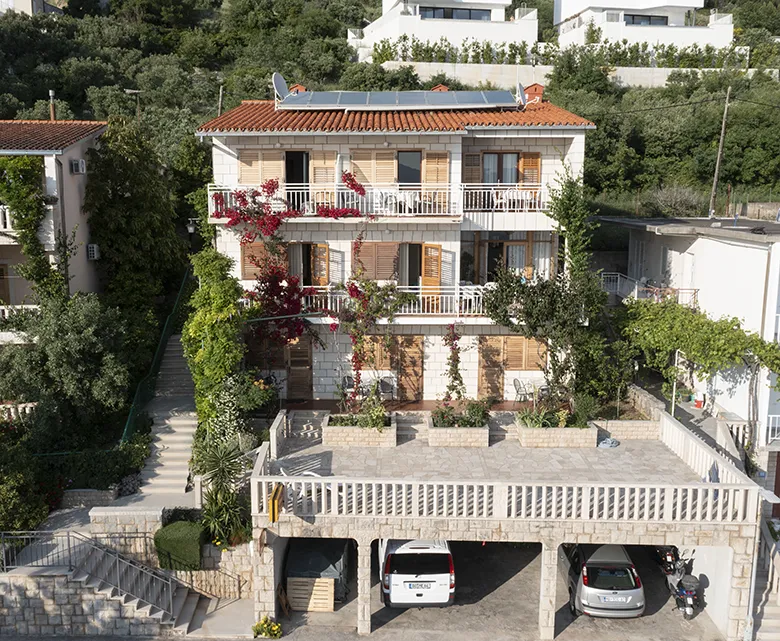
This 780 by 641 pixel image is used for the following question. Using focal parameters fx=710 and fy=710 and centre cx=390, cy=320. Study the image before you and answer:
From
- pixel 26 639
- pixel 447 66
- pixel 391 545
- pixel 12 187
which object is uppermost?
pixel 447 66

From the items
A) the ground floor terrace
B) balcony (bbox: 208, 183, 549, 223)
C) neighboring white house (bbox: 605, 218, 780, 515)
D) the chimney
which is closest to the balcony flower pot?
the ground floor terrace

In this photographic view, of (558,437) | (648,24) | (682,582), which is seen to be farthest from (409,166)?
(648,24)

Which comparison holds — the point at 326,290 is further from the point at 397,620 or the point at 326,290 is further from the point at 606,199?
the point at 606,199

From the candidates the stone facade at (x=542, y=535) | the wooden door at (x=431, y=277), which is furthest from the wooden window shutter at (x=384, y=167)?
the stone facade at (x=542, y=535)

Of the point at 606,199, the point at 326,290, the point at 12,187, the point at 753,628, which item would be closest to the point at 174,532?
the point at 326,290

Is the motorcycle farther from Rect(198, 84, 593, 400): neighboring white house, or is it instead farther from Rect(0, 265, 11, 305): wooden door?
Rect(0, 265, 11, 305): wooden door
